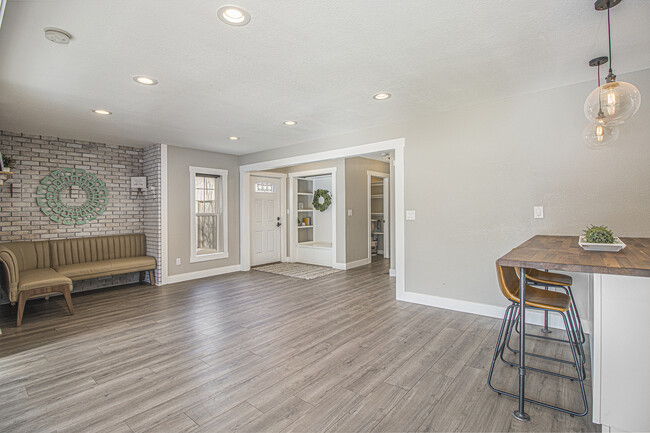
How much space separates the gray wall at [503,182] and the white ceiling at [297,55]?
269 mm

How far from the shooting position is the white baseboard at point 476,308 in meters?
3.23

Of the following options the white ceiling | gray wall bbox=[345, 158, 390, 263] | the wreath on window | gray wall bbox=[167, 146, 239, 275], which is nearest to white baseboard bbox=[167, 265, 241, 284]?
gray wall bbox=[167, 146, 239, 275]

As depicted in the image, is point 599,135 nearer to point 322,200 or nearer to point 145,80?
point 145,80

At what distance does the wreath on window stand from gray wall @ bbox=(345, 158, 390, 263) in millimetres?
756

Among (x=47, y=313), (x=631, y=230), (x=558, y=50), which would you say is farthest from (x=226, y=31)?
(x=47, y=313)

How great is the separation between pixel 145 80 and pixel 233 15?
139cm

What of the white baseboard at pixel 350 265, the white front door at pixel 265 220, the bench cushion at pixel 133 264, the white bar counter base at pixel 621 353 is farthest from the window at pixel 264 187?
the white bar counter base at pixel 621 353

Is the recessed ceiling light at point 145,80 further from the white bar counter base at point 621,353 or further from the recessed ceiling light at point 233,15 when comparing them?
the white bar counter base at point 621,353

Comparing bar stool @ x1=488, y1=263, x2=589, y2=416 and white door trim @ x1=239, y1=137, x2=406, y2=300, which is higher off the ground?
white door trim @ x1=239, y1=137, x2=406, y2=300

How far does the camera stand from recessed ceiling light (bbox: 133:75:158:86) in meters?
2.79

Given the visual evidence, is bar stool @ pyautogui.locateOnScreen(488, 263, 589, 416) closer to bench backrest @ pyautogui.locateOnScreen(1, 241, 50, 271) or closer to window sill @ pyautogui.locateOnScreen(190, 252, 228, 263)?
window sill @ pyautogui.locateOnScreen(190, 252, 228, 263)

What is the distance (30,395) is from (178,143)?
13.5 ft

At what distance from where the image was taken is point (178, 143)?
545cm

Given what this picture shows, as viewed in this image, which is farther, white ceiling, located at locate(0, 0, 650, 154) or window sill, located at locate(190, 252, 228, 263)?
window sill, located at locate(190, 252, 228, 263)
